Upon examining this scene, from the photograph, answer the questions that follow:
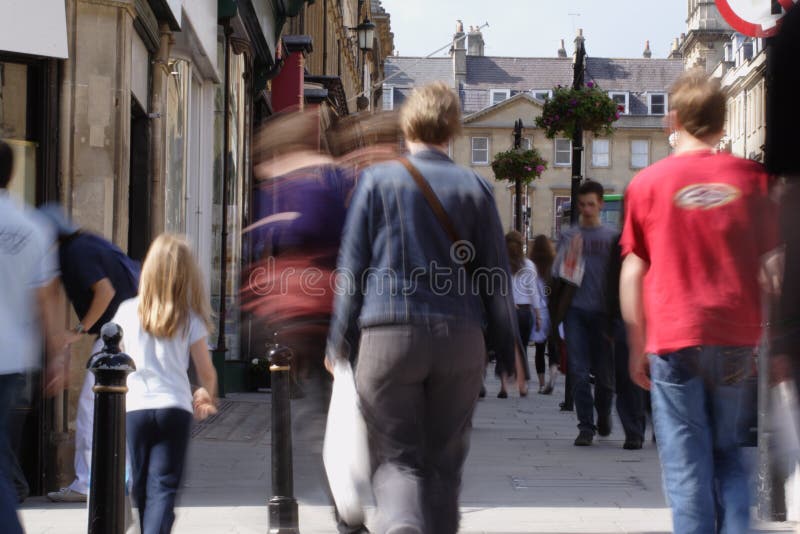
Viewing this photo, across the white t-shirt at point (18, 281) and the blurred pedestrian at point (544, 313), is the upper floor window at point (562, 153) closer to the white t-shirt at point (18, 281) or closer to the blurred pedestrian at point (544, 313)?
the blurred pedestrian at point (544, 313)

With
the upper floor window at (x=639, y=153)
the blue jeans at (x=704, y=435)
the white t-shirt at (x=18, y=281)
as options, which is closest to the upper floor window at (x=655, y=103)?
the upper floor window at (x=639, y=153)

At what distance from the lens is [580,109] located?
79.5 ft

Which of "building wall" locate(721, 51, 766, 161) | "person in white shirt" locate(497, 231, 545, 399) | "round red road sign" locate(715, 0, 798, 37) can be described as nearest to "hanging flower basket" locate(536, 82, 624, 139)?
"person in white shirt" locate(497, 231, 545, 399)

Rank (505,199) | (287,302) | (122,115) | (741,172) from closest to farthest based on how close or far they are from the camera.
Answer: (741,172) → (287,302) → (122,115) → (505,199)

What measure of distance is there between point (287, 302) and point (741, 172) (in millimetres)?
2543

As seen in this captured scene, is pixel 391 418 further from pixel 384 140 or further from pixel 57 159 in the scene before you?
pixel 57 159

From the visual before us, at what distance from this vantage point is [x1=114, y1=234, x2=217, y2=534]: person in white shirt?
5.56m

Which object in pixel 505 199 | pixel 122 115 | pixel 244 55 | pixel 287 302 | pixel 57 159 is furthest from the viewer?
pixel 505 199

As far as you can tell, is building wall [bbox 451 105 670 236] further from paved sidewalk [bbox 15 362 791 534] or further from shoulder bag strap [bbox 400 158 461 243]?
shoulder bag strap [bbox 400 158 461 243]

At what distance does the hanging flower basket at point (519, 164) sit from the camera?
120 ft

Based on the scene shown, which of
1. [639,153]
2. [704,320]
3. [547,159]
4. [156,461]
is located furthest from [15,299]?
[639,153]

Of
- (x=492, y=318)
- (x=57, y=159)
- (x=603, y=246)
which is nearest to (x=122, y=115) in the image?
(x=57, y=159)

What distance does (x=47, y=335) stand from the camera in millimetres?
5684

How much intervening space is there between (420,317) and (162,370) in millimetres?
1258
